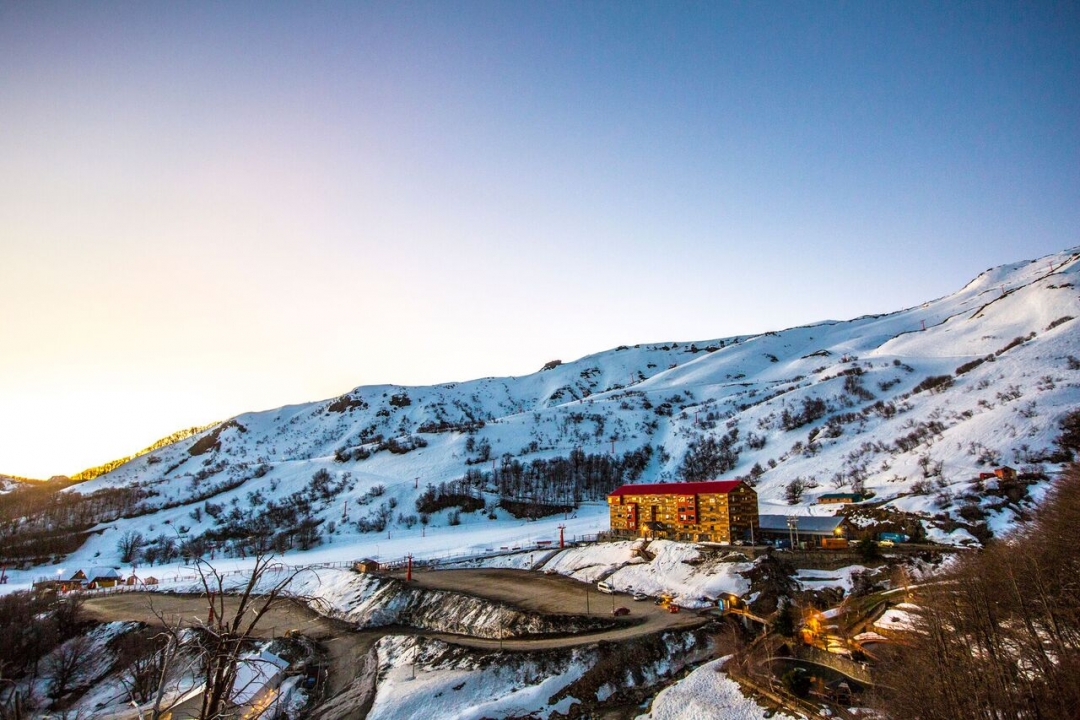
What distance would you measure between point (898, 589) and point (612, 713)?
71.3ft

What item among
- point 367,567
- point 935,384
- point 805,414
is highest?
point 935,384

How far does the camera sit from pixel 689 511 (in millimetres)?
59438

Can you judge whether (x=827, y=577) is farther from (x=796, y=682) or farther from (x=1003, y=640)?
(x=1003, y=640)

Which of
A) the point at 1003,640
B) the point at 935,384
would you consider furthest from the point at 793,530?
the point at 935,384

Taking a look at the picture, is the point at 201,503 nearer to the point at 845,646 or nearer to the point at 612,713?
the point at 612,713

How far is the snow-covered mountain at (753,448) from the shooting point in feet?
221

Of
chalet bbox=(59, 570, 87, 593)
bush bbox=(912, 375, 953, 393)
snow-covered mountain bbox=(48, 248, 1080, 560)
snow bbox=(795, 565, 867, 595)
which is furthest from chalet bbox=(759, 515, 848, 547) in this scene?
chalet bbox=(59, 570, 87, 593)

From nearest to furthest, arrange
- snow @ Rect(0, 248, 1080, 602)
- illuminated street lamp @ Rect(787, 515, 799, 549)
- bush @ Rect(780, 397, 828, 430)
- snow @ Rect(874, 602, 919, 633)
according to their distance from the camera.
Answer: snow @ Rect(874, 602, 919, 633)
illuminated street lamp @ Rect(787, 515, 799, 549)
snow @ Rect(0, 248, 1080, 602)
bush @ Rect(780, 397, 828, 430)

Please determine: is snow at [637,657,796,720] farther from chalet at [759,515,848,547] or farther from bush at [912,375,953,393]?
bush at [912,375,953,393]

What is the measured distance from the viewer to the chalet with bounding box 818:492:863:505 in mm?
64688

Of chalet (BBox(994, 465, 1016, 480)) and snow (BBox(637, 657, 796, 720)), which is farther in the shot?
chalet (BBox(994, 465, 1016, 480))

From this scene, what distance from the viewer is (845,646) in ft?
111

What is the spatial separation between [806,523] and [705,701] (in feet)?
97.1

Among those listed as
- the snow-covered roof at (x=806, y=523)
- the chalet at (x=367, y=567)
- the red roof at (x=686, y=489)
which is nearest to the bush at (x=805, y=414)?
the snow-covered roof at (x=806, y=523)
